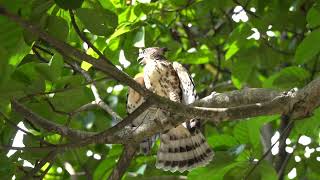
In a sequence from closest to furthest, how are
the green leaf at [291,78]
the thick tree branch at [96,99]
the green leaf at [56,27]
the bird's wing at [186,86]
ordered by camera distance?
1. the green leaf at [56,27]
2. the thick tree branch at [96,99]
3. the green leaf at [291,78]
4. the bird's wing at [186,86]

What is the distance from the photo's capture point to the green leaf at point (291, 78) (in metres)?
3.62

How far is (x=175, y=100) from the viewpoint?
158 inches

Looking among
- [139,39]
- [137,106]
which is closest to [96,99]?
[139,39]

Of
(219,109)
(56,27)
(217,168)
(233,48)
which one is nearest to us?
(56,27)

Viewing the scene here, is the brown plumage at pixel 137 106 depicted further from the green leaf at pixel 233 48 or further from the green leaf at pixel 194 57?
the green leaf at pixel 233 48

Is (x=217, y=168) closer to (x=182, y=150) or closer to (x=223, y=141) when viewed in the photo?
(x=223, y=141)

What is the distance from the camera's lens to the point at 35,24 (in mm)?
2084

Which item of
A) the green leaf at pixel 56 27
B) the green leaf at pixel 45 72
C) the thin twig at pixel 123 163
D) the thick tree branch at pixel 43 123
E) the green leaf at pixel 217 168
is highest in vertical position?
the green leaf at pixel 56 27

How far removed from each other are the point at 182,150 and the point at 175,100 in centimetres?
40

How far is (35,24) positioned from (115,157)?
81.2 inches

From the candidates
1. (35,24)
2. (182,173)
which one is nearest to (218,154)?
(182,173)

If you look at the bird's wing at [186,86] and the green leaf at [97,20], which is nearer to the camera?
the green leaf at [97,20]

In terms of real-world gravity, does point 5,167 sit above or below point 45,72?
below

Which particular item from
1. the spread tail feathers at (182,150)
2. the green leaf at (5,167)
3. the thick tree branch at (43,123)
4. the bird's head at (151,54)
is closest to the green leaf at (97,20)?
the thick tree branch at (43,123)
